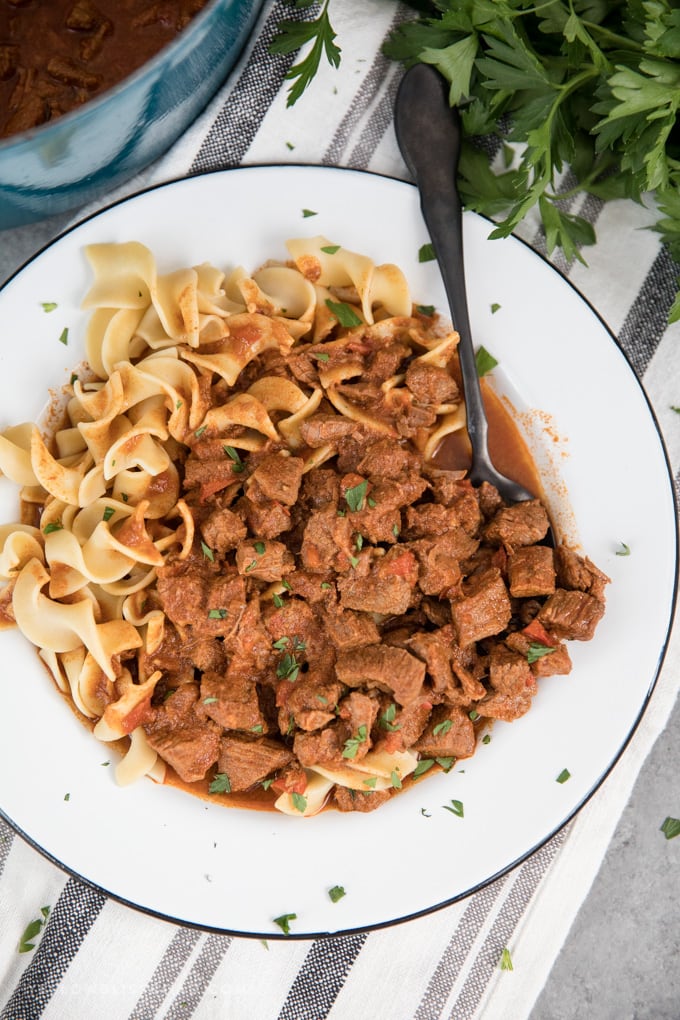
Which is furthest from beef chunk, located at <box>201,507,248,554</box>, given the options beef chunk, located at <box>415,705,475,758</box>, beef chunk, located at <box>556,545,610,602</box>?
beef chunk, located at <box>556,545,610,602</box>

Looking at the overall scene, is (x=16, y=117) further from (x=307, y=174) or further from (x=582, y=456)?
(x=582, y=456)

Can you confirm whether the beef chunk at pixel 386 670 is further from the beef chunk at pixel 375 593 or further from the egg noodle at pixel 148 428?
the egg noodle at pixel 148 428

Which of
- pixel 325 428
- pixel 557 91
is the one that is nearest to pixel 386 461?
pixel 325 428

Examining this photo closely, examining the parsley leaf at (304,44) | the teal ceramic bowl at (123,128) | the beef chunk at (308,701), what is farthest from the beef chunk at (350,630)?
the parsley leaf at (304,44)

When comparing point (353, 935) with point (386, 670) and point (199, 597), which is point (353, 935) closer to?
point (386, 670)

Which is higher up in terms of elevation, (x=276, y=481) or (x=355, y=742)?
(x=276, y=481)

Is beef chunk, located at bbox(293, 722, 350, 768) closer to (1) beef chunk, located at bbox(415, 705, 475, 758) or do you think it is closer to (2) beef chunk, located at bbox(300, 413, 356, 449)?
(1) beef chunk, located at bbox(415, 705, 475, 758)
